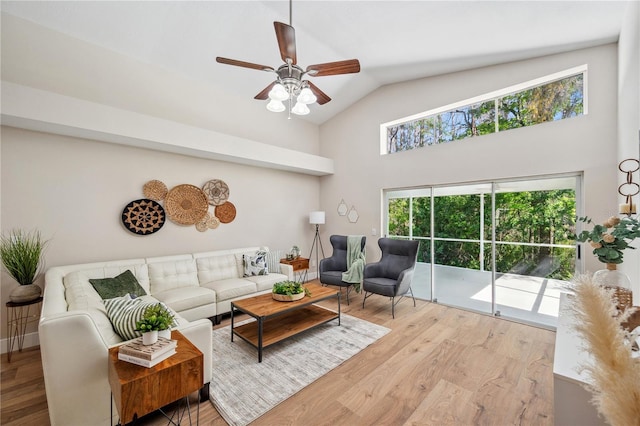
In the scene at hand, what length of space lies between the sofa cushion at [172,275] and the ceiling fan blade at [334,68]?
3.09m

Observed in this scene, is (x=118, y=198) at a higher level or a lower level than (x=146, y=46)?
lower

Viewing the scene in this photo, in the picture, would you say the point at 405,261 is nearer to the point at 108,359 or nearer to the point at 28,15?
the point at 108,359

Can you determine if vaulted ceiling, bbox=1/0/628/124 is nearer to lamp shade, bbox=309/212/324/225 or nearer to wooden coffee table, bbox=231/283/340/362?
lamp shade, bbox=309/212/324/225

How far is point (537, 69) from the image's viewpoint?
131 inches

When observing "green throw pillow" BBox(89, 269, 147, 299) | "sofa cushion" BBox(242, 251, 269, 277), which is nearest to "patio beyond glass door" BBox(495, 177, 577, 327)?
"sofa cushion" BBox(242, 251, 269, 277)

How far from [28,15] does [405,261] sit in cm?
553

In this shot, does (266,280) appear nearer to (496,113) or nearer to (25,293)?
(25,293)

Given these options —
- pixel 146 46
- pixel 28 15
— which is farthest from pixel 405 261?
pixel 28 15

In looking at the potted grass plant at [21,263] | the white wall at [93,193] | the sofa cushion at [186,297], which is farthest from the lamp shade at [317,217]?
the potted grass plant at [21,263]

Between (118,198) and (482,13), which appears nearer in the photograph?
(482,13)

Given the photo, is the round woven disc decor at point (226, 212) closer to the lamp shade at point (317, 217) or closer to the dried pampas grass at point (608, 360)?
the lamp shade at point (317, 217)

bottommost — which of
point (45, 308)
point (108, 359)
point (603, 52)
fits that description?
point (108, 359)

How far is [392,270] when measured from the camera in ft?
14.0

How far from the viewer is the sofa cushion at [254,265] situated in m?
4.23
